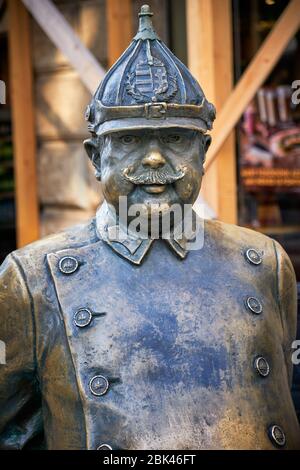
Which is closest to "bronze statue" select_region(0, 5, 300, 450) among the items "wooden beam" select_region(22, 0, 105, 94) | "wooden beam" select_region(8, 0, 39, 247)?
"wooden beam" select_region(22, 0, 105, 94)

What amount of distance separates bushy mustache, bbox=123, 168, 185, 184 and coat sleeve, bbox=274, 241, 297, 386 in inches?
17.7

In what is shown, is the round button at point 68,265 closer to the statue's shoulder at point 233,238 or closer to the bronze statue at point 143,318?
the bronze statue at point 143,318

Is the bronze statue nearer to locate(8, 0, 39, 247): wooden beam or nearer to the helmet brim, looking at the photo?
the helmet brim

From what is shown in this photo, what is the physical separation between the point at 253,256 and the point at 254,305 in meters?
0.18

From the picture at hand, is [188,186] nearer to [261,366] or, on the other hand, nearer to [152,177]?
[152,177]

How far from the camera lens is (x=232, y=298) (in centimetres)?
245

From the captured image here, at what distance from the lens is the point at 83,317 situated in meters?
2.35

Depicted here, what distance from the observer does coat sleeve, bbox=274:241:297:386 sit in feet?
8.66

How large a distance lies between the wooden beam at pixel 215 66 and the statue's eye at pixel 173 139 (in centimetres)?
239

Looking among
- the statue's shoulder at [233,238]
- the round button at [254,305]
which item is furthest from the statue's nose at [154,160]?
the round button at [254,305]

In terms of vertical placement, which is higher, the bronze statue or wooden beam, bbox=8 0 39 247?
wooden beam, bbox=8 0 39 247
